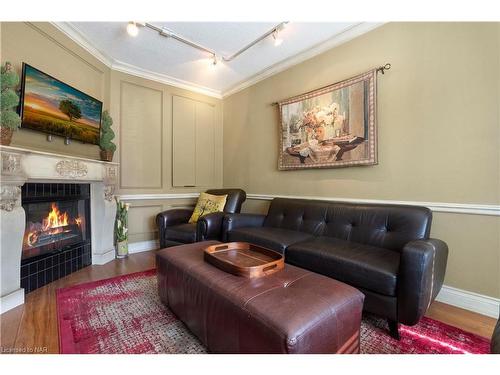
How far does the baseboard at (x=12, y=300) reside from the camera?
1.61m

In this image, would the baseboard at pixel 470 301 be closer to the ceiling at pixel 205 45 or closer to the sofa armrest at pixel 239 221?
the sofa armrest at pixel 239 221

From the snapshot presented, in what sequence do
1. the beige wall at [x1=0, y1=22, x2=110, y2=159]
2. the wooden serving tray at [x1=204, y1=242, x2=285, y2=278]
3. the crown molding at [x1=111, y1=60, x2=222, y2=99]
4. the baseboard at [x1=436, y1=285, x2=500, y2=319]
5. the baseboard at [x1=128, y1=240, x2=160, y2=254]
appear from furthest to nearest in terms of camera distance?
the baseboard at [x1=128, y1=240, x2=160, y2=254] → the crown molding at [x1=111, y1=60, x2=222, y2=99] → the beige wall at [x1=0, y1=22, x2=110, y2=159] → the baseboard at [x1=436, y1=285, x2=500, y2=319] → the wooden serving tray at [x1=204, y1=242, x2=285, y2=278]

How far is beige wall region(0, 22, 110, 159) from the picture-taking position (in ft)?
6.19

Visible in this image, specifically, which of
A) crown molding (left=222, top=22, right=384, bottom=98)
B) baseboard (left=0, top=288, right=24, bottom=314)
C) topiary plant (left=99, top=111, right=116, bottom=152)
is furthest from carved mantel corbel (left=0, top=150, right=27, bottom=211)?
crown molding (left=222, top=22, right=384, bottom=98)

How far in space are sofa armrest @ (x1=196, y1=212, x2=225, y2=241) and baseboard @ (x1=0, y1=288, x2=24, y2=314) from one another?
1413mm

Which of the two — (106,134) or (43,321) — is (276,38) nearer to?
(106,134)

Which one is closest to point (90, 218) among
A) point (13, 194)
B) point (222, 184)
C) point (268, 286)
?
point (13, 194)

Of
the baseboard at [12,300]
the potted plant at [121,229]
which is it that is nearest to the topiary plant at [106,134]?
the potted plant at [121,229]

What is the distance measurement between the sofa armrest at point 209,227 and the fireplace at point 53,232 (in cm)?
133

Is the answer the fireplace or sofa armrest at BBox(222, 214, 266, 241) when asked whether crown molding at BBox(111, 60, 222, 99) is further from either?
sofa armrest at BBox(222, 214, 266, 241)

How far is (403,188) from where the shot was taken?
6.67 feet

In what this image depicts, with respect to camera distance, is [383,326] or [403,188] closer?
[383,326]
